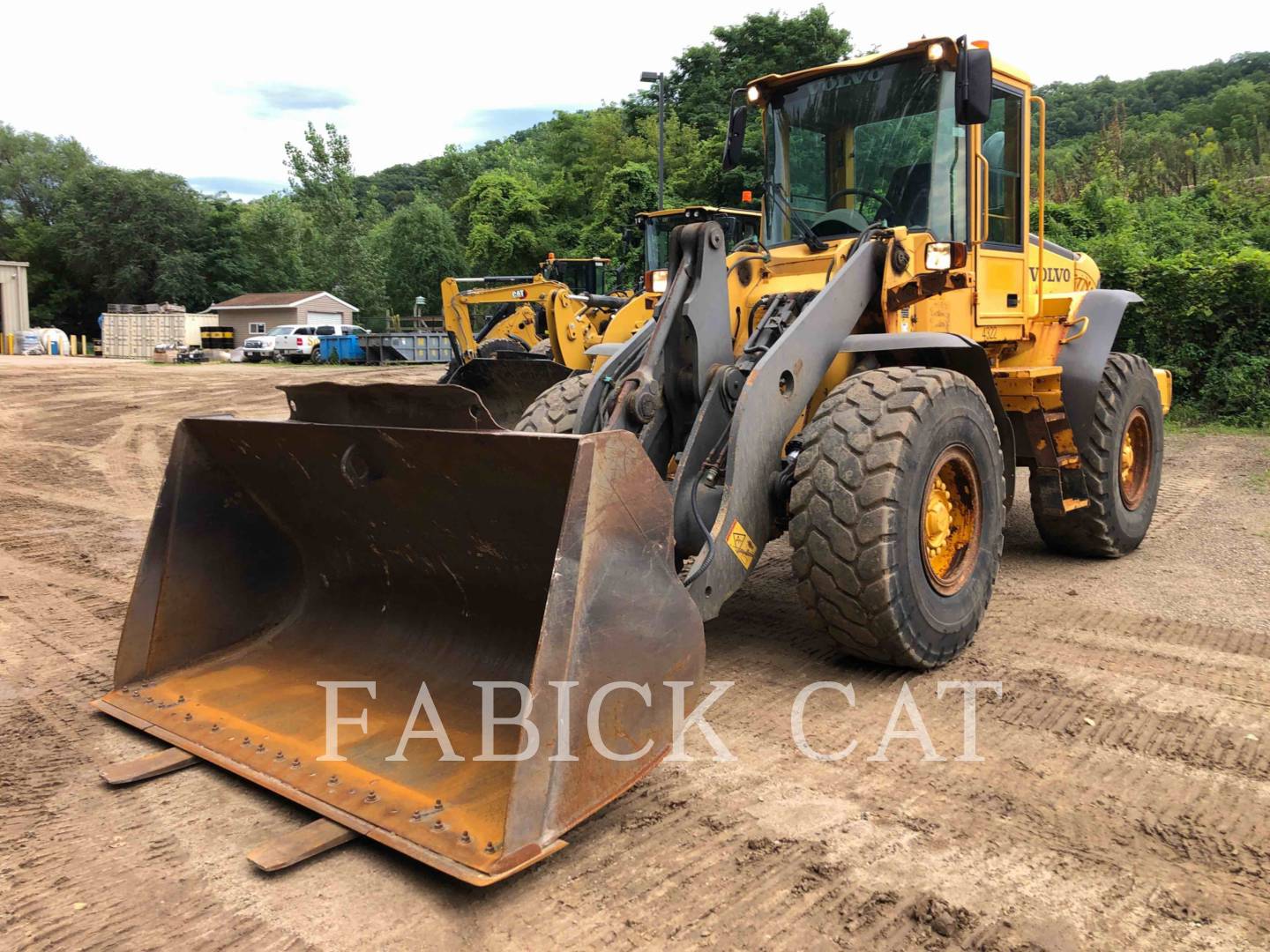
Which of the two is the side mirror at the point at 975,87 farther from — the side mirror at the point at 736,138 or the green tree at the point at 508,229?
the green tree at the point at 508,229

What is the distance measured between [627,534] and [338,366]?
31.5 metres

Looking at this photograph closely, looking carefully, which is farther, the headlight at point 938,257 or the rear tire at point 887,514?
the headlight at point 938,257

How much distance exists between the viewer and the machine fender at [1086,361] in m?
5.99

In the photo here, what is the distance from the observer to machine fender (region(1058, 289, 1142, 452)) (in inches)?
236

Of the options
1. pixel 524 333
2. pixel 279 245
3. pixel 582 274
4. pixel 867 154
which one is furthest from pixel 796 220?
pixel 279 245

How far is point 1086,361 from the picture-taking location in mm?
6012

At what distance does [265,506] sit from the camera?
169 inches

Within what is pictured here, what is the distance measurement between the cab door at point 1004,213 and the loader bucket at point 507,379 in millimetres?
6010

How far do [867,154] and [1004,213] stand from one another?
0.90 metres

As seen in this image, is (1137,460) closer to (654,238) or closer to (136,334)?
(654,238)

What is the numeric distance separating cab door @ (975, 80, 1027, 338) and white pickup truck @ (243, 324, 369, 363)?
33.0 meters

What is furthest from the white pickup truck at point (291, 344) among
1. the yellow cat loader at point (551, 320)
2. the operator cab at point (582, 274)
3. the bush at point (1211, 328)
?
the bush at point (1211, 328)

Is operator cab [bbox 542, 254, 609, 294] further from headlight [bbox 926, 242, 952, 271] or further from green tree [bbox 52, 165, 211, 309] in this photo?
green tree [bbox 52, 165, 211, 309]

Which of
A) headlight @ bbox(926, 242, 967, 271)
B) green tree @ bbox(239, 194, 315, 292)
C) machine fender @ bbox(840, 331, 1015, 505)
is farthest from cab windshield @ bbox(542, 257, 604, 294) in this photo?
green tree @ bbox(239, 194, 315, 292)
